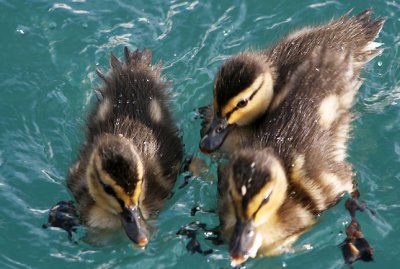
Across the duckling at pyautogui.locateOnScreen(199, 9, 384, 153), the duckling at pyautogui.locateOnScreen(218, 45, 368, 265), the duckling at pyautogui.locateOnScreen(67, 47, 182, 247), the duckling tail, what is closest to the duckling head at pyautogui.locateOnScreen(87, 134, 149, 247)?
the duckling at pyautogui.locateOnScreen(67, 47, 182, 247)

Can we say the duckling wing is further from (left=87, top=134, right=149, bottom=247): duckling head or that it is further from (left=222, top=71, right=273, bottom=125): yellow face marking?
(left=87, top=134, right=149, bottom=247): duckling head

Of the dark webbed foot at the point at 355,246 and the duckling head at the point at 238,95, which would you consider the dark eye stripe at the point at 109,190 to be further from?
the dark webbed foot at the point at 355,246

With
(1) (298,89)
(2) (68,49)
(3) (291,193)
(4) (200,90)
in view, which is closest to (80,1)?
(2) (68,49)

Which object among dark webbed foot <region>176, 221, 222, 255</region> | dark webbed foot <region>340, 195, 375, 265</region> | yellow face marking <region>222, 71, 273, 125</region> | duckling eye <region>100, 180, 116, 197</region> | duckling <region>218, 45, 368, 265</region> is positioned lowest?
dark webbed foot <region>340, 195, 375, 265</region>

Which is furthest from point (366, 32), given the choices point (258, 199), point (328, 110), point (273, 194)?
point (258, 199)

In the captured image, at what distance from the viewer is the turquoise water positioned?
16.0 feet

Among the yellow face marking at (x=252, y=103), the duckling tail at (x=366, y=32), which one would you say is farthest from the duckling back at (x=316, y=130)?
the duckling tail at (x=366, y=32)

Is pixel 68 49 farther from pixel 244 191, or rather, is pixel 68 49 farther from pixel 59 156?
pixel 244 191

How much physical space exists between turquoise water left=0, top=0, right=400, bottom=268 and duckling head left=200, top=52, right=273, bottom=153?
1.30ft

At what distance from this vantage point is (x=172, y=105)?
552 centimetres

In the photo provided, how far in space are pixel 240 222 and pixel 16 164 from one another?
66.5 inches

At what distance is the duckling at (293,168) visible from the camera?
4.30 metres

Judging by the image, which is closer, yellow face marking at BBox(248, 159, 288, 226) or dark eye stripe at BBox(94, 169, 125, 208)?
yellow face marking at BBox(248, 159, 288, 226)

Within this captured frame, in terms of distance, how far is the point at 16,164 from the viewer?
5.36m
